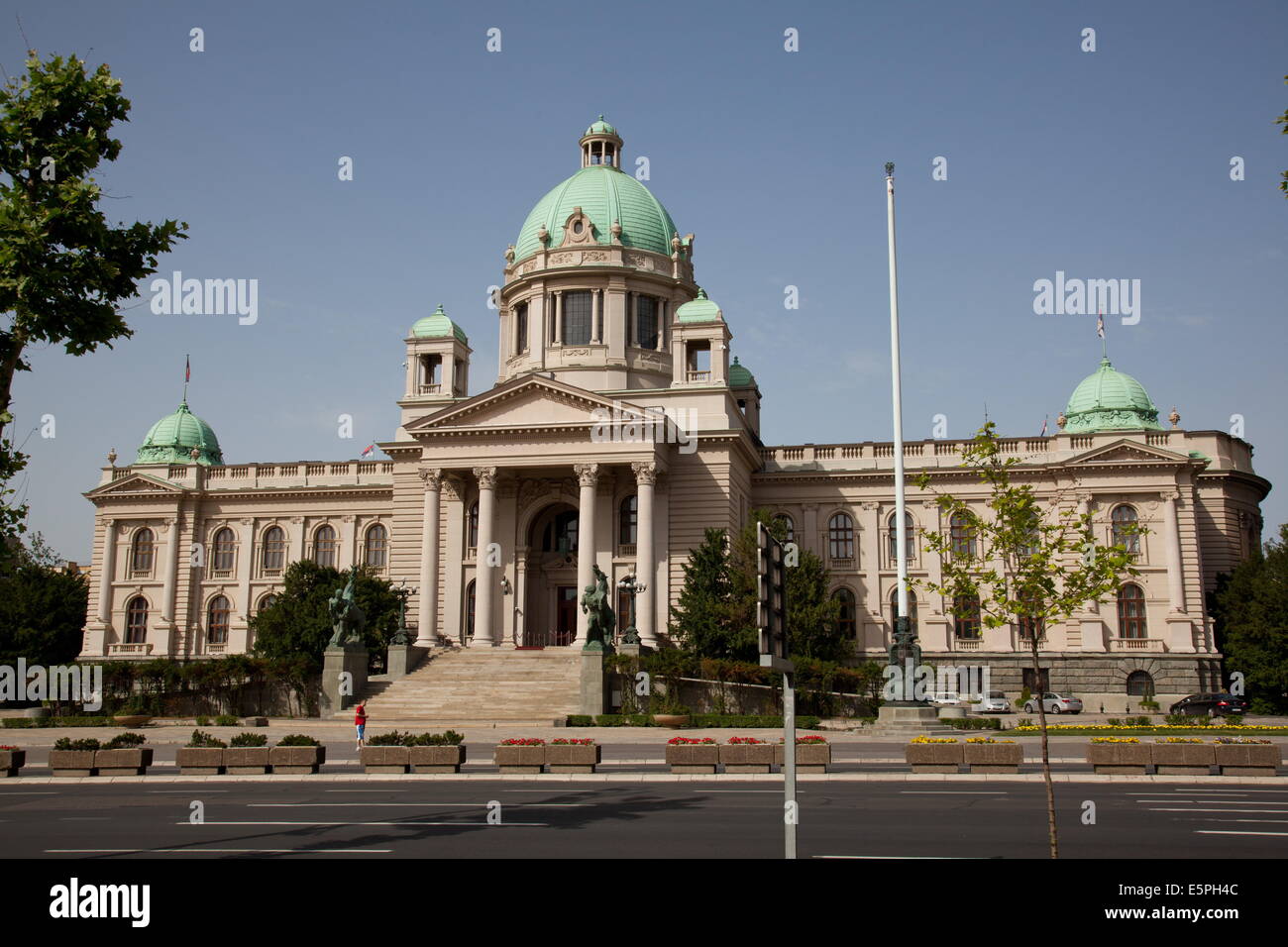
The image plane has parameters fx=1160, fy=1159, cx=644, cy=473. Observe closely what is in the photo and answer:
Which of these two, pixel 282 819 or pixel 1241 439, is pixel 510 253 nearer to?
pixel 1241 439

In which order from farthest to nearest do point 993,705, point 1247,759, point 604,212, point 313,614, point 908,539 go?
point 604,212 → point 908,539 → point 313,614 → point 993,705 → point 1247,759

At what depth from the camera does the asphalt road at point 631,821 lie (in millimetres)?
15773

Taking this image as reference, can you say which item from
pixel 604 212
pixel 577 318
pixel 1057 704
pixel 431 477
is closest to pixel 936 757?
pixel 1057 704

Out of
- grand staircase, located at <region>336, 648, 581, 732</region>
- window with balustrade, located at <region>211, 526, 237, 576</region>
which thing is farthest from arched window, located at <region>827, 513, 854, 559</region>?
window with balustrade, located at <region>211, 526, 237, 576</region>

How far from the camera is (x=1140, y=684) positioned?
58.8 metres

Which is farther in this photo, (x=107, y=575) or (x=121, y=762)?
(x=107, y=575)

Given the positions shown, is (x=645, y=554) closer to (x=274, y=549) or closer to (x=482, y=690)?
(x=482, y=690)

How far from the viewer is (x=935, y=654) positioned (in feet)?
205

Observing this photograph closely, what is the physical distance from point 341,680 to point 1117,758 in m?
33.3

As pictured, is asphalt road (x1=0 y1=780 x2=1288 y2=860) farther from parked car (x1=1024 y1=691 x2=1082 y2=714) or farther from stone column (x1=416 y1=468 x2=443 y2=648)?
parked car (x1=1024 y1=691 x2=1082 y2=714)

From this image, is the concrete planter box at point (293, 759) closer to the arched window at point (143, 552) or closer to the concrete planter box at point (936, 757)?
the concrete planter box at point (936, 757)

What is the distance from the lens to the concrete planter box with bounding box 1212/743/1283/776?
2591 cm

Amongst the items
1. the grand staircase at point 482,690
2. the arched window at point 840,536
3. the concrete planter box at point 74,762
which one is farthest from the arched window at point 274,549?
the concrete planter box at point 74,762
